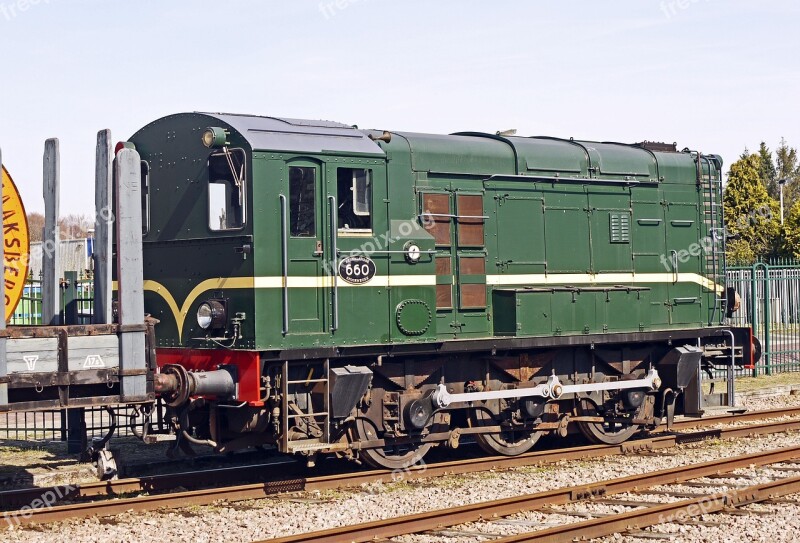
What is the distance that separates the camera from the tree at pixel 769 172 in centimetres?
7825

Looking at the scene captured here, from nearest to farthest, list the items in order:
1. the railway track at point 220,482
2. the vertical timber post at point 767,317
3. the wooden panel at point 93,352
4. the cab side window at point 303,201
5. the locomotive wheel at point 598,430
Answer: the wooden panel at point 93,352, the railway track at point 220,482, the cab side window at point 303,201, the locomotive wheel at point 598,430, the vertical timber post at point 767,317

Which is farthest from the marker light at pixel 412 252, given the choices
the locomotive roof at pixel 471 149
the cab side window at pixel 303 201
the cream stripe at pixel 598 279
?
the cream stripe at pixel 598 279

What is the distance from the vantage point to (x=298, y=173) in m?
10.9

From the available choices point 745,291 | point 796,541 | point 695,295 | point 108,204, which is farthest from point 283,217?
point 745,291

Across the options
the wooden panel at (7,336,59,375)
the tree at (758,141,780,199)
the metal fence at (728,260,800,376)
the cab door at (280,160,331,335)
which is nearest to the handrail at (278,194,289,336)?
the cab door at (280,160,331,335)

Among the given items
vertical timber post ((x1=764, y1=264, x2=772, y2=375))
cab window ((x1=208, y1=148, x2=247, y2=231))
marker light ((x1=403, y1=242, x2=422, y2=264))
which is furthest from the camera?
vertical timber post ((x1=764, y1=264, x2=772, y2=375))

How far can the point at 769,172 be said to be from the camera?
8075 centimetres

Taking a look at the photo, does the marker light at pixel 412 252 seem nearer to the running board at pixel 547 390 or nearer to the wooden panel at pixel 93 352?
the running board at pixel 547 390

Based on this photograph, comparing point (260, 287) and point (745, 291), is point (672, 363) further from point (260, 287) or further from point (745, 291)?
point (745, 291)

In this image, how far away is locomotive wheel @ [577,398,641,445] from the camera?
44.9ft

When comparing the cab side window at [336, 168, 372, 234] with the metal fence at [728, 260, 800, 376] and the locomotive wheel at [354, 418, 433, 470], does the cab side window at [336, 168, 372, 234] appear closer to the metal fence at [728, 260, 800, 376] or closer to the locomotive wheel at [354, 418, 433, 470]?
the locomotive wheel at [354, 418, 433, 470]

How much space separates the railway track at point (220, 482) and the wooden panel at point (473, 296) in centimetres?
200

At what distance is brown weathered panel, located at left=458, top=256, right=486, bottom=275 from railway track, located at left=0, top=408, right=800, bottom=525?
2.44m

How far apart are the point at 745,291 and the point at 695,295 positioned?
933 cm
